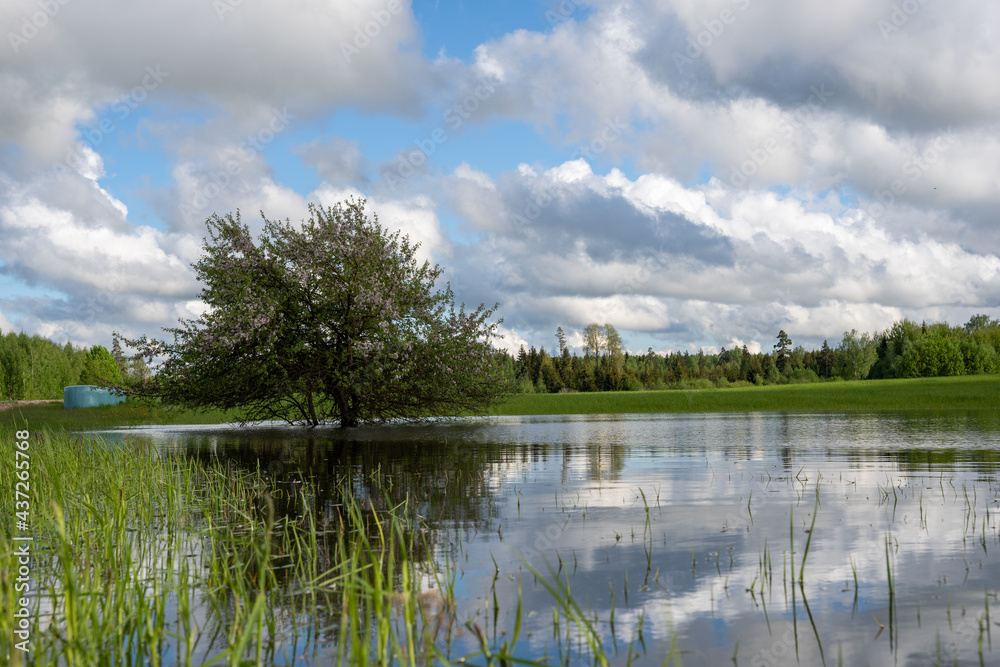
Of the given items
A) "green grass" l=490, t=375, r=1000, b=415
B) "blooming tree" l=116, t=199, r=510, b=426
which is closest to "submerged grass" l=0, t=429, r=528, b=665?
"blooming tree" l=116, t=199, r=510, b=426

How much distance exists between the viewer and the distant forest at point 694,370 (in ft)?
245

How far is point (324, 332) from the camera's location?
26.5m

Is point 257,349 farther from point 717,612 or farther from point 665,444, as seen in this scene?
point 717,612

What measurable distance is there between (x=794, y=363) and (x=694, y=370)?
2044 centimetres

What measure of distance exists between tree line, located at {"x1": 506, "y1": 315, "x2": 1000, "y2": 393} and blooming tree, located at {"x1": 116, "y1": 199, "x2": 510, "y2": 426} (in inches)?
1631

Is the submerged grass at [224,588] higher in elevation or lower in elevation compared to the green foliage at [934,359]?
lower

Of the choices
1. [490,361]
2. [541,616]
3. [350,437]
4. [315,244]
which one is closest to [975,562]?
[541,616]

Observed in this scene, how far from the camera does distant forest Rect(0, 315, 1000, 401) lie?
245 feet

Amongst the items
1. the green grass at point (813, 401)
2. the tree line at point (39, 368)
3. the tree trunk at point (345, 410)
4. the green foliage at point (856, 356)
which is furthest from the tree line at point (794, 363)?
the tree line at point (39, 368)

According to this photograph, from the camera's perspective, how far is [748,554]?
6.23 meters

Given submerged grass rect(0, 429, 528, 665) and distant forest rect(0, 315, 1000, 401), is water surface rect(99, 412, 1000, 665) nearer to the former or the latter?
submerged grass rect(0, 429, 528, 665)

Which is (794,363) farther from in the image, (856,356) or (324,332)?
(324,332)

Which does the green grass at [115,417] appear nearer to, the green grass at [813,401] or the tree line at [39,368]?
the green grass at [813,401]

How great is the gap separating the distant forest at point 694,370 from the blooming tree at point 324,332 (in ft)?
152
